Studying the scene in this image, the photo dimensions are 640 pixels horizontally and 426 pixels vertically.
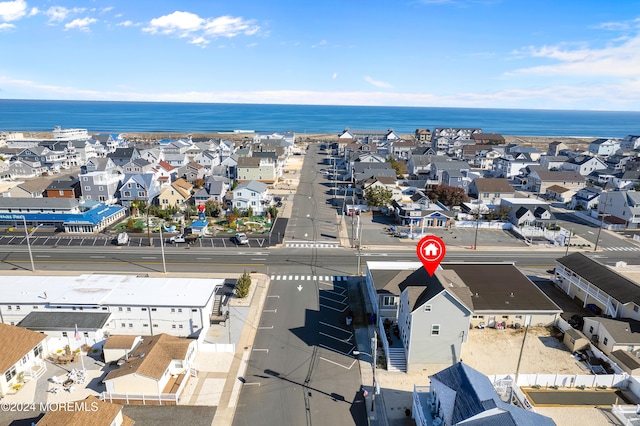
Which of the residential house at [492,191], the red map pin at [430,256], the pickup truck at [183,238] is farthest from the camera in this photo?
the residential house at [492,191]

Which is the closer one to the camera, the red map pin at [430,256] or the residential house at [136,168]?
the red map pin at [430,256]

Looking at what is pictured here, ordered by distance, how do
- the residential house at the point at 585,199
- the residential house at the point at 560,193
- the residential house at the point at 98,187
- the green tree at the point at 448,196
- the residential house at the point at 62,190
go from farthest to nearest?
1. the residential house at the point at 560,193
2. the residential house at the point at 585,199
3. the green tree at the point at 448,196
4. the residential house at the point at 62,190
5. the residential house at the point at 98,187

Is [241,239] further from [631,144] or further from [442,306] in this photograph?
[631,144]

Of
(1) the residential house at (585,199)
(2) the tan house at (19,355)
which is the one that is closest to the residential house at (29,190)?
(2) the tan house at (19,355)

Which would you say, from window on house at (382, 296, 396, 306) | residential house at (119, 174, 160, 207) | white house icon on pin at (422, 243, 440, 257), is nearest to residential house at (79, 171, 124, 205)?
residential house at (119, 174, 160, 207)

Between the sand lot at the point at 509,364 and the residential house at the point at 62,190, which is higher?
the residential house at the point at 62,190

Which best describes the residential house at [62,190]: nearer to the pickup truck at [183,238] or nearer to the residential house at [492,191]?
the pickup truck at [183,238]

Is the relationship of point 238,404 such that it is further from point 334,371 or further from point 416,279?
point 416,279
